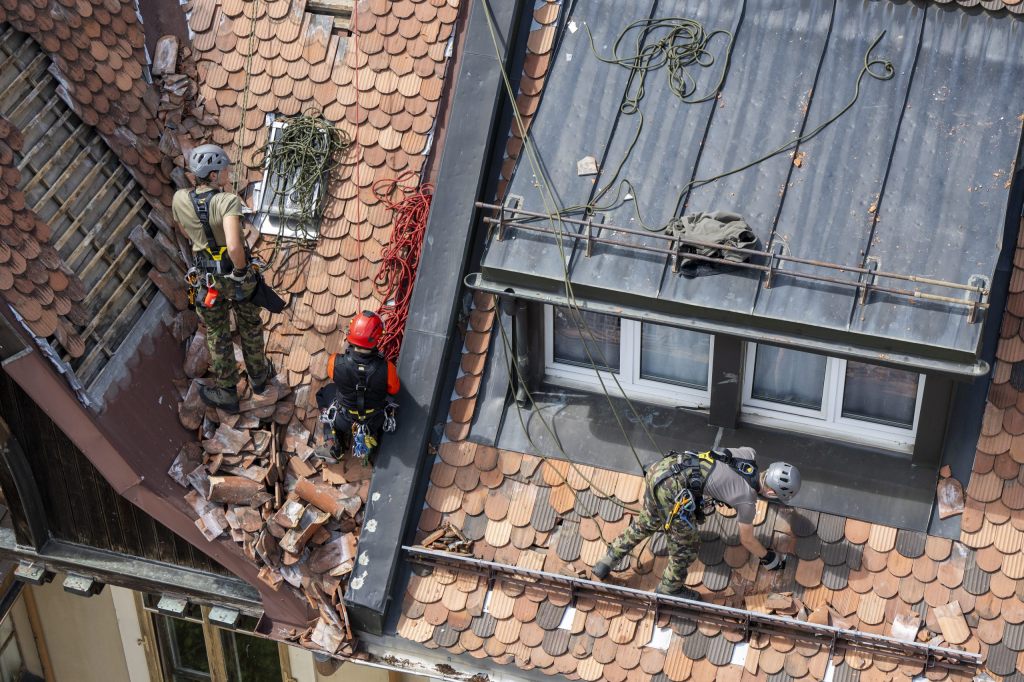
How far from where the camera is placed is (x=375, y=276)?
38.8 ft

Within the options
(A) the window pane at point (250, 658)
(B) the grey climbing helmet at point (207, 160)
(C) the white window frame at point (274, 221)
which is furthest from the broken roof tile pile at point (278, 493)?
(A) the window pane at point (250, 658)

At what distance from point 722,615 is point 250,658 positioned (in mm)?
7391

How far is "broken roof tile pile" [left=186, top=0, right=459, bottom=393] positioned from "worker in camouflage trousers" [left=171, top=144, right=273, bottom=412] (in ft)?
1.35

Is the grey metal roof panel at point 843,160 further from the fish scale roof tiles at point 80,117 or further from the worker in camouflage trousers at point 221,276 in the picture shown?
the fish scale roof tiles at point 80,117

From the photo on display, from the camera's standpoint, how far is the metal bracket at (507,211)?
1030cm

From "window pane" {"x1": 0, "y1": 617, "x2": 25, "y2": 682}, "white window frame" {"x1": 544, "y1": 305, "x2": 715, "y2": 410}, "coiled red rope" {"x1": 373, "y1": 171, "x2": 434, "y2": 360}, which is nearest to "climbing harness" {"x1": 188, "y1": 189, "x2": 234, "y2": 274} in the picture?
"coiled red rope" {"x1": 373, "y1": 171, "x2": 434, "y2": 360}

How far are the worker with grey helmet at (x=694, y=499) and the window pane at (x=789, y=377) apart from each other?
22.0 inches

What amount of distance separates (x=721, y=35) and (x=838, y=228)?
1928mm

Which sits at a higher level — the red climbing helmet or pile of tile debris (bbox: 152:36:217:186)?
pile of tile debris (bbox: 152:36:217:186)

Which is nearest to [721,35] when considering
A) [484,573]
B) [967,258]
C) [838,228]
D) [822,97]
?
[822,97]

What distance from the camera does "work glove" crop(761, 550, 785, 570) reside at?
1039cm

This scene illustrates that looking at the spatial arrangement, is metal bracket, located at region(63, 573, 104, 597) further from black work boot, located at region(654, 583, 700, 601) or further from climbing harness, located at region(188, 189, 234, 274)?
black work boot, located at region(654, 583, 700, 601)

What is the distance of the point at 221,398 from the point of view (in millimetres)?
11766

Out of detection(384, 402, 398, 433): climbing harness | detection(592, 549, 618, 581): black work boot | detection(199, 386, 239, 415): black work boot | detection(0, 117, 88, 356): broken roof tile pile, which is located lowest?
detection(592, 549, 618, 581): black work boot
